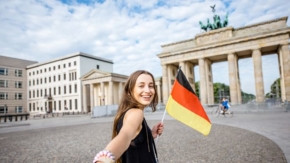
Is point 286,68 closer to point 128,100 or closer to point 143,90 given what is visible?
point 143,90

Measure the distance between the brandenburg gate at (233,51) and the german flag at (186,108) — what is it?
128 feet

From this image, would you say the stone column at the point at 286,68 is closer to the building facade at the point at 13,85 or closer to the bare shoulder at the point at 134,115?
the bare shoulder at the point at 134,115

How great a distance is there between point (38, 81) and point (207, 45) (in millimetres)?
60008

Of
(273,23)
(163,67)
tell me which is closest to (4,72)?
(163,67)

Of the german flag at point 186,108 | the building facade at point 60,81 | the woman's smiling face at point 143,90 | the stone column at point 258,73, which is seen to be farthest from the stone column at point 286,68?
the building facade at point 60,81

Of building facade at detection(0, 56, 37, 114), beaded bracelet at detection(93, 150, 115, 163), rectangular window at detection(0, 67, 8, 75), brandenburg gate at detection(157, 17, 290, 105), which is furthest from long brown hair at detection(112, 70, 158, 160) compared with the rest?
rectangular window at detection(0, 67, 8, 75)

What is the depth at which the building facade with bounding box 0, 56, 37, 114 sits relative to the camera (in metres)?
61.2

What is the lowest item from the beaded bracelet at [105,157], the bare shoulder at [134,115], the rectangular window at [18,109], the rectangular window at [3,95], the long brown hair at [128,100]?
the rectangular window at [18,109]

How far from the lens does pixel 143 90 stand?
72.5 inches

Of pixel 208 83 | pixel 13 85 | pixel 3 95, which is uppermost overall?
pixel 13 85

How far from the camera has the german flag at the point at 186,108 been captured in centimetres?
297

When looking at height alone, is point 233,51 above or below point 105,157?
above

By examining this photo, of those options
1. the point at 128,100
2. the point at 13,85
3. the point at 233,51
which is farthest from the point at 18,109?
the point at 128,100

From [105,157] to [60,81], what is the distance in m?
69.2
